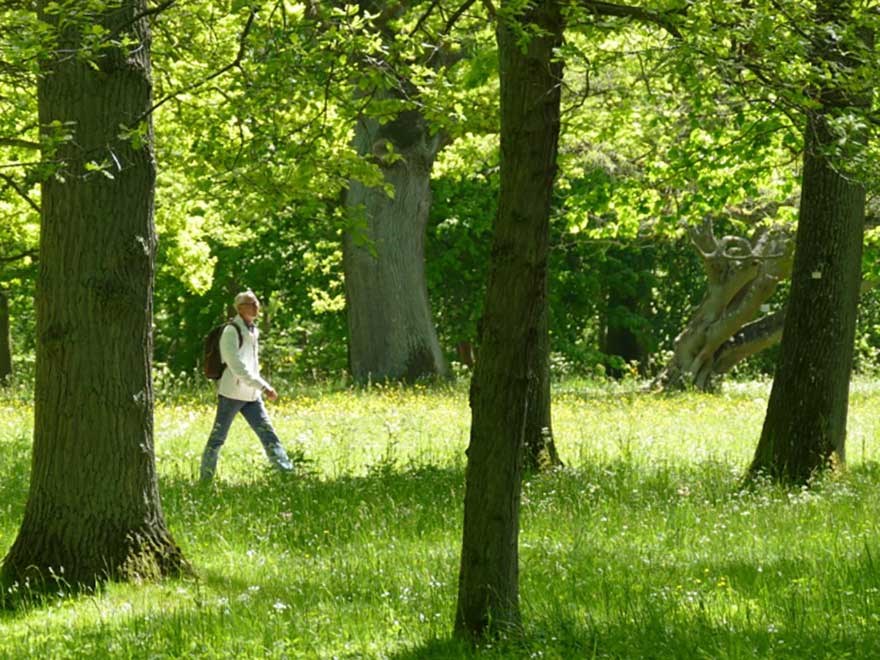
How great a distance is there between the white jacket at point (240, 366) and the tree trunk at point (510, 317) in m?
6.71

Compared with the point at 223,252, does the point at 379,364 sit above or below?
below

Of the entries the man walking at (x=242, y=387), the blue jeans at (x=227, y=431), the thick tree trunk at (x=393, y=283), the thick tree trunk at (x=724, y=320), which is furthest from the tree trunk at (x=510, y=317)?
the thick tree trunk at (x=724, y=320)

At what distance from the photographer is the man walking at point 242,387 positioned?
493 inches

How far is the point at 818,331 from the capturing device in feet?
37.2

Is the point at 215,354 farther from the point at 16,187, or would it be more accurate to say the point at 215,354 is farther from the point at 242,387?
the point at 16,187

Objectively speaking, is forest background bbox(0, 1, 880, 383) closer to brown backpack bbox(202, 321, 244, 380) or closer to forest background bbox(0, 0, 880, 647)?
forest background bbox(0, 0, 880, 647)

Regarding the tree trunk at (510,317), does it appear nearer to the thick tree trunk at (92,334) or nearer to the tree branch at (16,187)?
the thick tree trunk at (92,334)

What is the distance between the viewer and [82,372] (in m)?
7.86

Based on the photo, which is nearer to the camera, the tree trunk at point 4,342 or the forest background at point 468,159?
the forest background at point 468,159

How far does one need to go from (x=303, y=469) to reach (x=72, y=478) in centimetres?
436

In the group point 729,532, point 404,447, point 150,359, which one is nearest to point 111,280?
point 150,359

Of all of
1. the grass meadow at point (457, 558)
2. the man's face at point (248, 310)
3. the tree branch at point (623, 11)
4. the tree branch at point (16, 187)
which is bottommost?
the grass meadow at point (457, 558)

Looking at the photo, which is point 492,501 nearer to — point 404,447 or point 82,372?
point 82,372

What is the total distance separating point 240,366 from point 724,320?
15884mm
